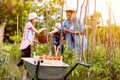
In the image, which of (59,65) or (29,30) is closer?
(59,65)

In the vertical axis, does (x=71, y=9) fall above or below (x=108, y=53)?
above

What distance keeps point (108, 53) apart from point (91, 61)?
1.12 feet

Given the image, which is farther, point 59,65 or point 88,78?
point 88,78

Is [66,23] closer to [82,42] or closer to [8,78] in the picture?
[82,42]

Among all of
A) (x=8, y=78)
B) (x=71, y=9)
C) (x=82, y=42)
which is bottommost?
(x=8, y=78)

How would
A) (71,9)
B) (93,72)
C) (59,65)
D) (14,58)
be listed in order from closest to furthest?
(59,65), (93,72), (71,9), (14,58)

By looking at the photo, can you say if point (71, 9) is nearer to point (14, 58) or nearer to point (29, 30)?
point (29, 30)

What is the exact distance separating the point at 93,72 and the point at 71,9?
3.86ft

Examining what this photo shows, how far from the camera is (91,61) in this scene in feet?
21.5

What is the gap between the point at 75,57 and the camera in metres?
6.77

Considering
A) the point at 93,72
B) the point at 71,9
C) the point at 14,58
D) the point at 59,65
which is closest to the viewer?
the point at 59,65

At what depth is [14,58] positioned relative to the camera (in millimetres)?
9461

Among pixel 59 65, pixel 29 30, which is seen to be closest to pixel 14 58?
pixel 29 30

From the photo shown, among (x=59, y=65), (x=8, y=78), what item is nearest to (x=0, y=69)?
(x=8, y=78)
